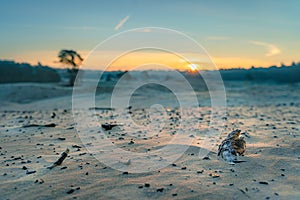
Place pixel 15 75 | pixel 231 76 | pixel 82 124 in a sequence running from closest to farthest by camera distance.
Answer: pixel 82 124 < pixel 15 75 < pixel 231 76

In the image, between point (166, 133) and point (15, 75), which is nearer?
point (166, 133)

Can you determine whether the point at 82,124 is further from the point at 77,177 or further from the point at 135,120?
the point at 77,177

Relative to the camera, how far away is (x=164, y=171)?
3.70 m

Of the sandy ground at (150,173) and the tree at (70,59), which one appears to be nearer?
the sandy ground at (150,173)

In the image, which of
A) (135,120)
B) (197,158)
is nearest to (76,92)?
(135,120)

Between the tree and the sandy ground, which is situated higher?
the tree

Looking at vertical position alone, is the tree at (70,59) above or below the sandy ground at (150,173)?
above

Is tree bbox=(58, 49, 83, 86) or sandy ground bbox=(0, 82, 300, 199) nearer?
sandy ground bbox=(0, 82, 300, 199)

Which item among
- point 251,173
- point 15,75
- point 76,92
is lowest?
point 251,173

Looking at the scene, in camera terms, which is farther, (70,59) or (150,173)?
(70,59)

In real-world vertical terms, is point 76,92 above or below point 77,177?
above

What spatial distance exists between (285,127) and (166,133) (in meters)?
2.96

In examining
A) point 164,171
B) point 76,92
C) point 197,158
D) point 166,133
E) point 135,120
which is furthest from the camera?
point 76,92

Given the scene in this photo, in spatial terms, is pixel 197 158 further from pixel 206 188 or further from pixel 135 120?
pixel 135 120
